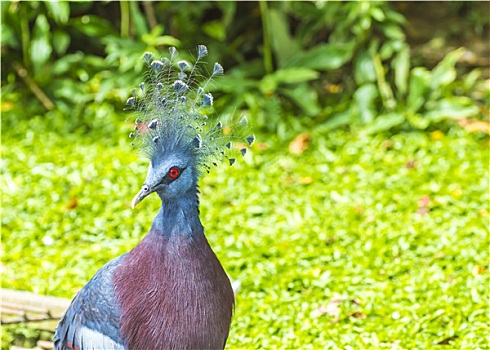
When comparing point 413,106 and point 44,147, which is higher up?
Answer: point 413,106

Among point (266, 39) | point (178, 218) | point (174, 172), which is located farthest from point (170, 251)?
point (266, 39)

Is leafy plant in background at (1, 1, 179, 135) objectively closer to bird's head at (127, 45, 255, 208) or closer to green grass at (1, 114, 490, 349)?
green grass at (1, 114, 490, 349)

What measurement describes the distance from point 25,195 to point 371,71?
107 inches

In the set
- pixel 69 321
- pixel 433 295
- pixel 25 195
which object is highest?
pixel 25 195

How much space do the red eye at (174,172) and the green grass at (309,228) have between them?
1319 mm

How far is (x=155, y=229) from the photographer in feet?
9.93

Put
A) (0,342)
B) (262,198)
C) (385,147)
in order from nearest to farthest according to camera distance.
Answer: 1. (0,342)
2. (262,198)
3. (385,147)

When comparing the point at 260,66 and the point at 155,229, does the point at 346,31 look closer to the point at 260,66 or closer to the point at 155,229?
the point at 260,66

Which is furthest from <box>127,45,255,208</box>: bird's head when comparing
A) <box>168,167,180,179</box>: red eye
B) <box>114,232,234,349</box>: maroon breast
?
<box>114,232,234,349</box>: maroon breast

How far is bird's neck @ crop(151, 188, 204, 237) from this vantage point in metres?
3.00

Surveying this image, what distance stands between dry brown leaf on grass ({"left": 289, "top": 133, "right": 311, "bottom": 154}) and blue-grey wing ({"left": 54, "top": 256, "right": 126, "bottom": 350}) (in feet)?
9.75

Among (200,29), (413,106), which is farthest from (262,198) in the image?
(200,29)

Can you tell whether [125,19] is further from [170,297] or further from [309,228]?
[170,297]

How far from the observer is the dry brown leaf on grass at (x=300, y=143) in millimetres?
6012
